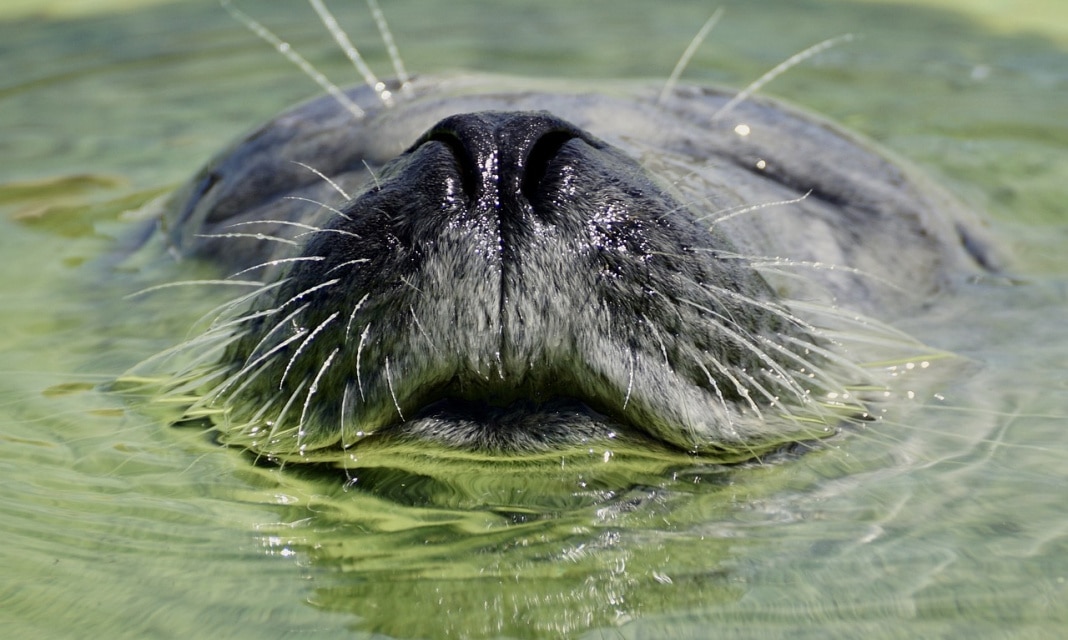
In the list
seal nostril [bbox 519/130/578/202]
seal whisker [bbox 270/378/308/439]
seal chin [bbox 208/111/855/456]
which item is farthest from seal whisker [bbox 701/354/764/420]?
seal whisker [bbox 270/378/308/439]

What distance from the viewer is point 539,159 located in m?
2.28

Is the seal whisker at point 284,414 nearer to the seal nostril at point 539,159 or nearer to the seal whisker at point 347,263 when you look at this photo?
the seal whisker at point 347,263

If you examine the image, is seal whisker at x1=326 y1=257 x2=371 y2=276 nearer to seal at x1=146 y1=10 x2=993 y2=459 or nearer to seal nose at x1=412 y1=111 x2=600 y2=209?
seal at x1=146 y1=10 x2=993 y2=459

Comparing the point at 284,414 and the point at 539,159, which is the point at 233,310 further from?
the point at 539,159

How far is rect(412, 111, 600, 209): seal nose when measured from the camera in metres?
2.21

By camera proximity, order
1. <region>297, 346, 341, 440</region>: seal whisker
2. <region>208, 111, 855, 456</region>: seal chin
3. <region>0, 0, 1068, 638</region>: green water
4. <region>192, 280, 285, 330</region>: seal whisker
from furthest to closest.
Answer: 1. <region>192, 280, 285, 330</region>: seal whisker
2. <region>297, 346, 341, 440</region>: seal whisker
3. <region>208, 111, 855, 456</region>: seal chin
4. <region>0, 0, 1068, 638</region>: green water

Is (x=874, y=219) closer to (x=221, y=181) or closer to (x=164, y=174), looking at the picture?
(x=221, y=181)

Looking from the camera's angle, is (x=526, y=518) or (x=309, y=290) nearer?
(x=526, y=518)

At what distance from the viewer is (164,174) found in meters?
4.87

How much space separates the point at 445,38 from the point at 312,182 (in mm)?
3828

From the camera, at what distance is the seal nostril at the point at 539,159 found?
2232mm

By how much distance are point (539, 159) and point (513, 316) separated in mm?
276

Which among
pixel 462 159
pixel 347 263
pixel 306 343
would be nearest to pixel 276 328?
→ pixel 306 343

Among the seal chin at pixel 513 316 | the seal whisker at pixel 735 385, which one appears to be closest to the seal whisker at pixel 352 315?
the seal chin at pixel 513 316
